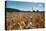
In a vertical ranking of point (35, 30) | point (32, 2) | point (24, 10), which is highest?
point (32, 2)

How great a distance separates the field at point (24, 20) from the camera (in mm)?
1050

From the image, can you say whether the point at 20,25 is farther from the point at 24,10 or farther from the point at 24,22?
the point at 24,10

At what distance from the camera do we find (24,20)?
108 cm

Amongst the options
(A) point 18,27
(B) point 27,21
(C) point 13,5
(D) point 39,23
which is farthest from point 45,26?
(C) point 13,5

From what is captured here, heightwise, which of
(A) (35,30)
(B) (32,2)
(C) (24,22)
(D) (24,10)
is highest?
(B) (32,2)

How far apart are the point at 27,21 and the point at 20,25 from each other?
10cm

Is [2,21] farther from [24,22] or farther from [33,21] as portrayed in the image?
[33,21]

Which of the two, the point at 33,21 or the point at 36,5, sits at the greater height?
the point at 36,5

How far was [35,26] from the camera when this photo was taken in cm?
109

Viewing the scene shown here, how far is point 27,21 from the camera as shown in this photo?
108cm

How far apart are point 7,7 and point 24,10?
0.71ft

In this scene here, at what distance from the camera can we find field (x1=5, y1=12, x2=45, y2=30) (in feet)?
3.44

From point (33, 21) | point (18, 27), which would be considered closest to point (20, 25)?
point (18, 27)

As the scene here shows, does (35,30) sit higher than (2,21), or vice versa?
(2,21)
